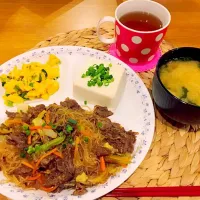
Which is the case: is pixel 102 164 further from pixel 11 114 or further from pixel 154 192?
pixel 11 114

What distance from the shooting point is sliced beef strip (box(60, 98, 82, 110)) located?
4.50ft

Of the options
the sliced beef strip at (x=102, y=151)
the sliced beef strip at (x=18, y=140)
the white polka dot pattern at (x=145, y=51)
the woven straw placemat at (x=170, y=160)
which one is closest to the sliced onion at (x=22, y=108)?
the sliced beef strip at (x=18, y=140)

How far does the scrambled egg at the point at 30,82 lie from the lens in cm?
140

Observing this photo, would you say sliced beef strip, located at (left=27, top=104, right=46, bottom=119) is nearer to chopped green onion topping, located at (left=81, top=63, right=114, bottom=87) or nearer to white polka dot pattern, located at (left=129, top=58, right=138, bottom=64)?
chopped green onion topping, located at (left=81, top=63, right=114, bottom=87)

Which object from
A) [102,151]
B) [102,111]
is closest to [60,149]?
[102,151]

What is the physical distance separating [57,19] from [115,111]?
782 millimetres

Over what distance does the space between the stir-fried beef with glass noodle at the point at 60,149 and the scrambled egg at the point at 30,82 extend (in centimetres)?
9

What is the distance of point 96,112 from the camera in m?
1.36

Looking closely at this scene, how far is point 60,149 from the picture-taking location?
47.8 inches

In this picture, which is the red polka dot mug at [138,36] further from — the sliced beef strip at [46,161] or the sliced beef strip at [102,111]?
the sliced beef strip at [46,161]

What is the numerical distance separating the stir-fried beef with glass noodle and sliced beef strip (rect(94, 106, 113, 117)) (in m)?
0.03

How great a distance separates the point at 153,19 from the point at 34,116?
2.40 feet

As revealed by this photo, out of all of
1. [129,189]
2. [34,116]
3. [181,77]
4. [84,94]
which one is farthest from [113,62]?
[129,189]

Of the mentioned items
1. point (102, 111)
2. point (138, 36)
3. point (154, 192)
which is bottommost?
point (154, 192)
